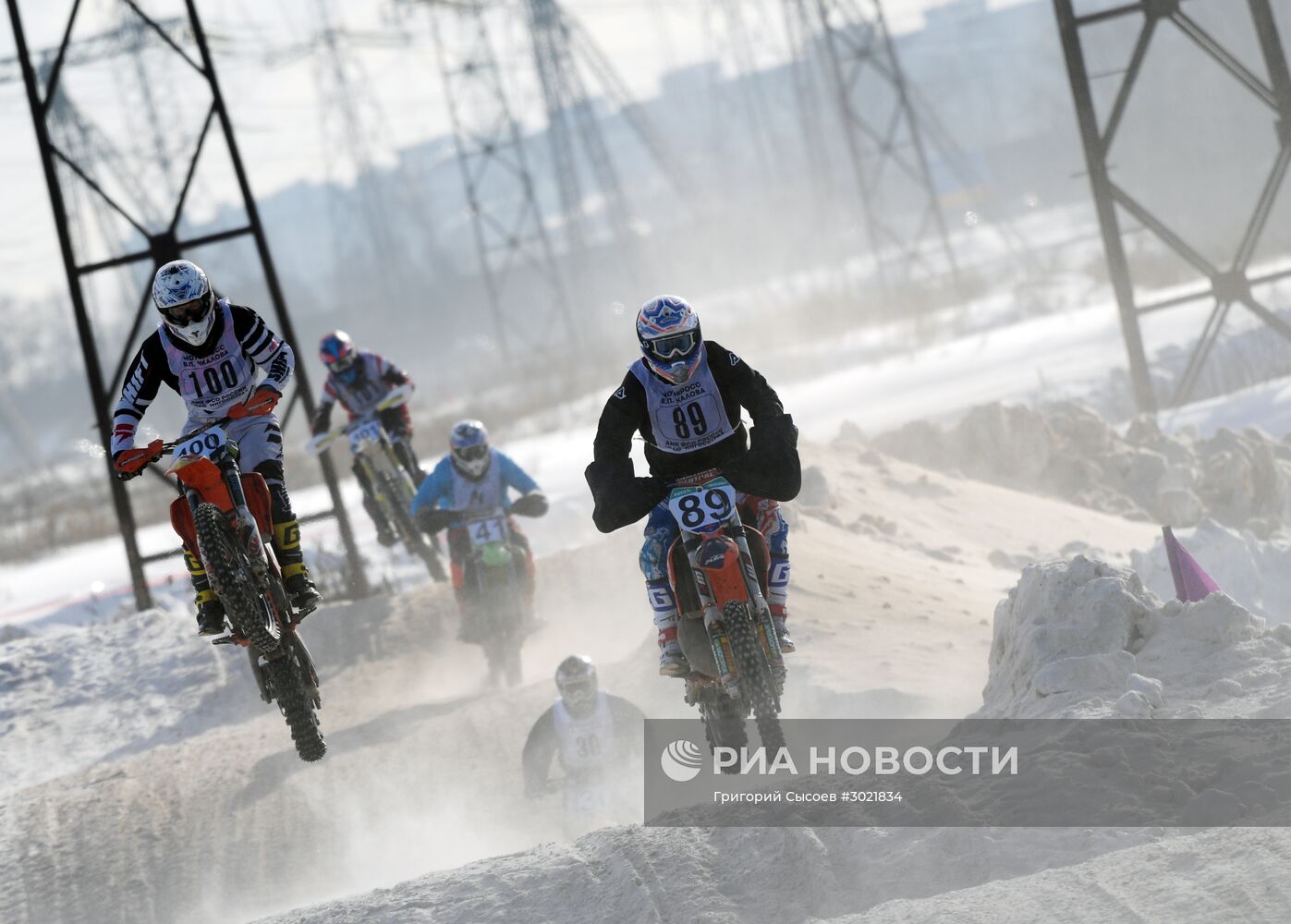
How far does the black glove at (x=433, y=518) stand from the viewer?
36.4 ft

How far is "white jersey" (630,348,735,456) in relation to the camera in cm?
672

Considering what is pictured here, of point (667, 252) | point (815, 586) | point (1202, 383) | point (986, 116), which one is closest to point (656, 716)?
point (815, 586)

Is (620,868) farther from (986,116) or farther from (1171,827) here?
(986,116)

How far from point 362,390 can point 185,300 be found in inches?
240

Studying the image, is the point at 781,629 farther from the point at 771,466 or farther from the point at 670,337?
the point at 670,337

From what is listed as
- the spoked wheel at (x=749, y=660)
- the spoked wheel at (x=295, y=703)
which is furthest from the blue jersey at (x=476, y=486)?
the spoked wheel at (x=749, y=660)

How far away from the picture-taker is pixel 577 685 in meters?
8.55

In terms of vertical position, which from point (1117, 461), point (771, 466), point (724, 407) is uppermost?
point (724, 407)

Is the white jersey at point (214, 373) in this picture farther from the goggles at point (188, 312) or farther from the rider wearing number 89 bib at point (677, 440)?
the rider wearing number 89 bib at point (677, 440)

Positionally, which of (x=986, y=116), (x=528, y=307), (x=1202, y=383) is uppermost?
(x=986, y=116)

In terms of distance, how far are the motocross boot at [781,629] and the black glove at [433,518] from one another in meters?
4.77

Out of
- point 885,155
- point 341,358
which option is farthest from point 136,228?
point 885,155

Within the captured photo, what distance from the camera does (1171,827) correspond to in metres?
5.15

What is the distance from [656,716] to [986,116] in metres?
97.6
